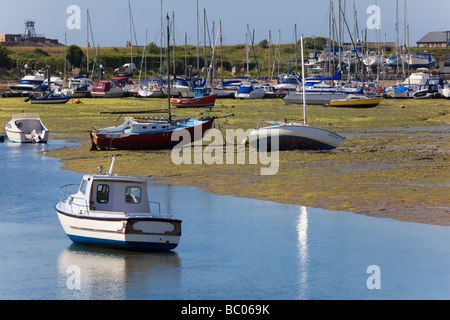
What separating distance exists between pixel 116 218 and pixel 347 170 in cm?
1792

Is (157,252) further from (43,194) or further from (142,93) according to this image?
(142,93)

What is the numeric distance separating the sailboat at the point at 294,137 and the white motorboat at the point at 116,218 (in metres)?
20.8

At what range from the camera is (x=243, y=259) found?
23.5 meters

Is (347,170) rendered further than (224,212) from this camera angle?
Yes

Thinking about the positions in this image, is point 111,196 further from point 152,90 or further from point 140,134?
point 152,90

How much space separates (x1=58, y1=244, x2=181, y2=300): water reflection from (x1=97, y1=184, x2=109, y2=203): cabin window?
5.22 feet

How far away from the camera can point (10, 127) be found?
5844 cm

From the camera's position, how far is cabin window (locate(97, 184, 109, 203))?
24.5m

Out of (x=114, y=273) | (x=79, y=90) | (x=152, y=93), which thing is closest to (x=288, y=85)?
(x=152, y=93)

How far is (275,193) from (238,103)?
67592mm

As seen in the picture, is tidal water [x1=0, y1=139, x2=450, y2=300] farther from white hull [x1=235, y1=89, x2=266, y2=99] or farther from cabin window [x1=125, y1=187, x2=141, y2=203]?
white hull [x1=235, y1=89, x2=266, y2=99]

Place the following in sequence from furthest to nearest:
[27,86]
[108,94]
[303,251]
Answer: [27,86], [108,94], [303,251]

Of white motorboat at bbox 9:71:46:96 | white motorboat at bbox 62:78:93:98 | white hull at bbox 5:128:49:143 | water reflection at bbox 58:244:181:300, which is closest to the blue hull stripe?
water reflection at bbox 58:244:181:300

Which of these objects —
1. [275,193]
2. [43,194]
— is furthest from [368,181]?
[43,194]
